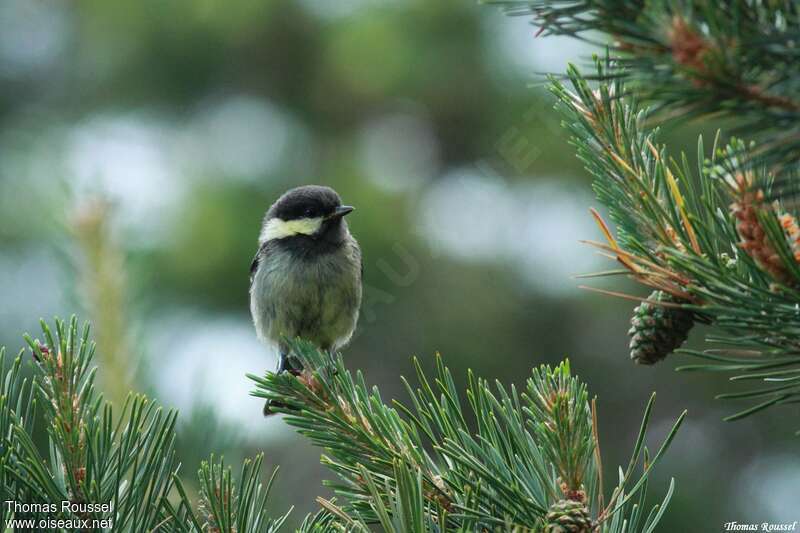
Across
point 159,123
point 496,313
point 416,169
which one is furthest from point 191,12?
point 496,313

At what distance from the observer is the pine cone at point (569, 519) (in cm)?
148

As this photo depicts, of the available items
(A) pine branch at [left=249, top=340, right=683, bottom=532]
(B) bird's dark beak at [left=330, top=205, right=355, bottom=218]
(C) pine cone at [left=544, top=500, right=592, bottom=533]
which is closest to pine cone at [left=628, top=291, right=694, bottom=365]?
(A) pine branch at [left=249, top=340, right=683, bottom=532]

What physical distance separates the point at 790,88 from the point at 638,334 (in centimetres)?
65

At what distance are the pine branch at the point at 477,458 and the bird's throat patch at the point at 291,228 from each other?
9.09 feet

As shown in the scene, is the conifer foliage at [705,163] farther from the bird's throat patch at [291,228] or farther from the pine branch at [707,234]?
the bird's throat patch at [291,228]

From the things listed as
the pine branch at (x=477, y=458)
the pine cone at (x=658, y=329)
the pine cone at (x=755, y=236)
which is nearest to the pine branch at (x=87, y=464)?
the pine branch at (x=477, y=458)

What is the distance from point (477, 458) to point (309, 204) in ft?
10.1

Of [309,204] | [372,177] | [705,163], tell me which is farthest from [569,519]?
[372,177]

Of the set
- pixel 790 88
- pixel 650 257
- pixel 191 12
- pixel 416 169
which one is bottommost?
pixel 650 257

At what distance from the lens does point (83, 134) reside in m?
8.20

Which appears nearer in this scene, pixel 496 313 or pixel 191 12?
pixel 496 313

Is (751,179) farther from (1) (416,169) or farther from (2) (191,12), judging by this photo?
(2) (191,12)

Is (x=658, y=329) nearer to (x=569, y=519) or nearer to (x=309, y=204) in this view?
(x=569, y=519)

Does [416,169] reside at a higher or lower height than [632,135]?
higher
